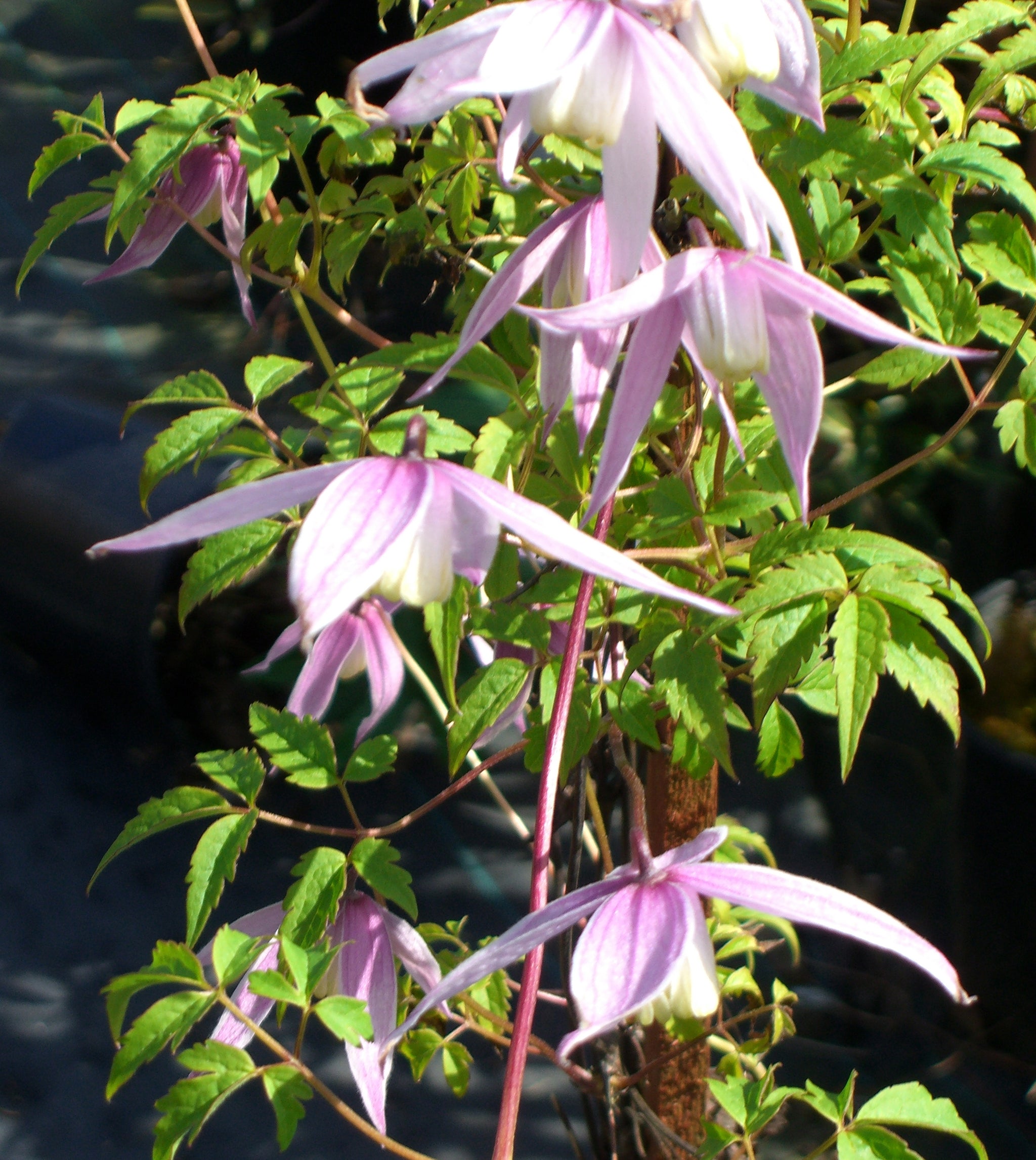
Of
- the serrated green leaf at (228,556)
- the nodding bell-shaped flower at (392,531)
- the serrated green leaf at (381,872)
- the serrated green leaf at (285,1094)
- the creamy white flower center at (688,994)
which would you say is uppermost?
the nodding bell-shaped flower at (392,531)

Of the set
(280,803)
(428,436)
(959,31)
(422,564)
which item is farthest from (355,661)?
(280,803)

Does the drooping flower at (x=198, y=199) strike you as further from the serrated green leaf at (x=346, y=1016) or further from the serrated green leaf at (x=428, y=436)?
the serrated green leaf at (x=346, y=1016)

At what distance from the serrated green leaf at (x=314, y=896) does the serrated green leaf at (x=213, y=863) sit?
37mm

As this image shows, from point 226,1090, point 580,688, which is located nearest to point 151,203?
point 580,688

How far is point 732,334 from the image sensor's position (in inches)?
17.8

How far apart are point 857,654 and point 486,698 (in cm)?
21

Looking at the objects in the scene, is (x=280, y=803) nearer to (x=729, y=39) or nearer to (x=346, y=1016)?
(x=346, y=1016)

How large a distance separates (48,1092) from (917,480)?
1.58m

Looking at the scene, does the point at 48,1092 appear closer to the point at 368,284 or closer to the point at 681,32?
the point at 681,32

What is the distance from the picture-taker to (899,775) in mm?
1941

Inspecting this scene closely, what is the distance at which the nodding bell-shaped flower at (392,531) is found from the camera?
0.40 metres

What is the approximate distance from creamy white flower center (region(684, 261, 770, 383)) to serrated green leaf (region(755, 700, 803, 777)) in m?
0.28

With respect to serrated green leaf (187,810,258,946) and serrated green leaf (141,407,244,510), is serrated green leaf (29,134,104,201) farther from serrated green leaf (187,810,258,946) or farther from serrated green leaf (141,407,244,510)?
serrated green leaf (187,810,258,946)

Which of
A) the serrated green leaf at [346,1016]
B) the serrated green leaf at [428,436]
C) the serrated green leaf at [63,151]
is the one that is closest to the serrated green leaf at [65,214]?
the serrated green leaf at [63,151]
